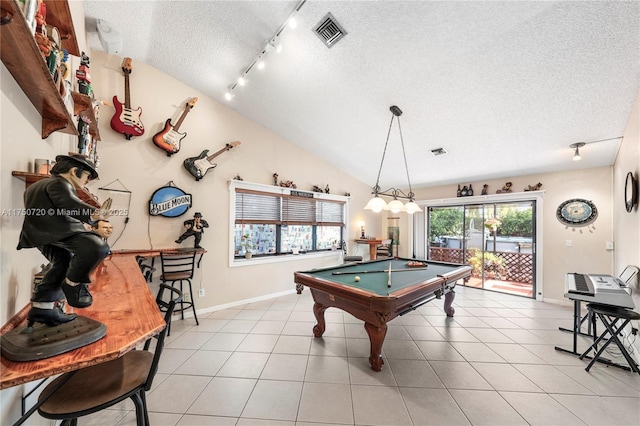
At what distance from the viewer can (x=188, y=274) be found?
10.8 ft

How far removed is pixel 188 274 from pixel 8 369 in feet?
9.01

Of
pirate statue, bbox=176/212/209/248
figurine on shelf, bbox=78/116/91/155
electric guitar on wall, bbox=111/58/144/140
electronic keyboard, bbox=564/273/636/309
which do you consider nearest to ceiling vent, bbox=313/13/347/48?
figurine on shelf, bbox=78/116/91/155

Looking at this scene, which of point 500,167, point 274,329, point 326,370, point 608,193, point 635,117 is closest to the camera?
point 326,370

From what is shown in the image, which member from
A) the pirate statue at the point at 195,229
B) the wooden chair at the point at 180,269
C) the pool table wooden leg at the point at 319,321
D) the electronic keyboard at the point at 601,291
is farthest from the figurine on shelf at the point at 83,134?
the electronic keyboard at the point at 601,291

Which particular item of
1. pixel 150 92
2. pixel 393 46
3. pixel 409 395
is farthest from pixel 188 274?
pixel 393 46

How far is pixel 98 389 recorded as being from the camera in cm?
111

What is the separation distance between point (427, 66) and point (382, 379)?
129 inches

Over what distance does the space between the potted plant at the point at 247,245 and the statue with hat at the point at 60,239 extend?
331cm

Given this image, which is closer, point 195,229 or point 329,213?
point 195,229

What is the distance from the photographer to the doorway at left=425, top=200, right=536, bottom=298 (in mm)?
5215

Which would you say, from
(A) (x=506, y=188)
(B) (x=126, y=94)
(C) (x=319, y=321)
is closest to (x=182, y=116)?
(B) (x=126, y=94)

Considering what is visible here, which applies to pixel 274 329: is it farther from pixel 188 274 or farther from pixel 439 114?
pixel 439 114

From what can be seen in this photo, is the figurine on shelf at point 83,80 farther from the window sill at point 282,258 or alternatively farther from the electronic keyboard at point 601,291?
the electronic keyboard at point 601,291

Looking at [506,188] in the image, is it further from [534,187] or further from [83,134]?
[83,134]
